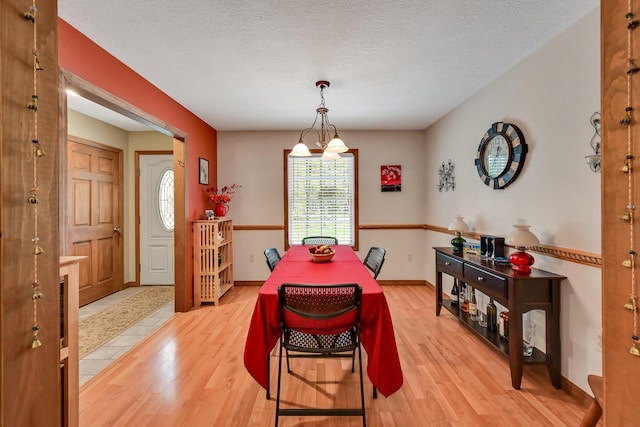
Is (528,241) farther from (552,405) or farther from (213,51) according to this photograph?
(213,51)

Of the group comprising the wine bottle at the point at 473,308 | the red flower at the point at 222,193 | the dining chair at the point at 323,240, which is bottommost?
the wine bottle at the point at 473,308

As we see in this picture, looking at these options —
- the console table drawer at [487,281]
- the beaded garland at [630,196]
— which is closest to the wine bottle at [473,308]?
the console table drawer at [487,281]

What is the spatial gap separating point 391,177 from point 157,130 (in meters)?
3.41

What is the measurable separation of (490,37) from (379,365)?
2433mm

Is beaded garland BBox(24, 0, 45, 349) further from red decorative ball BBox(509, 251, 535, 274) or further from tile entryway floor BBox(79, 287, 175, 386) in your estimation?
red decorative ball BBox(509, 251, 535, 274)

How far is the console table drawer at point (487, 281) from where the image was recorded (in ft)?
7.37

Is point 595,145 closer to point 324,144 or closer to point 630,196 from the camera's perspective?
point 630,196

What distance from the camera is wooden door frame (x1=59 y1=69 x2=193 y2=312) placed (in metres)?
2.01

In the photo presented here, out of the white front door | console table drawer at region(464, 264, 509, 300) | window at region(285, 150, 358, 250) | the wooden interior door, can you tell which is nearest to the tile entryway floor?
the wooden interior door

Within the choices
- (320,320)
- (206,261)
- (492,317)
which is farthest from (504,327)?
(206,261)

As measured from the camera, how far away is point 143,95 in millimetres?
2887

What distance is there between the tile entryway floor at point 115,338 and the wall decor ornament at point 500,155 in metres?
3.88

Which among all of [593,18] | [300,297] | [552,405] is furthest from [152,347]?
[593,18]

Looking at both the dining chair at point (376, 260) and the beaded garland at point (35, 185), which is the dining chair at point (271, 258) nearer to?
the dining chair at point (376, 260)
